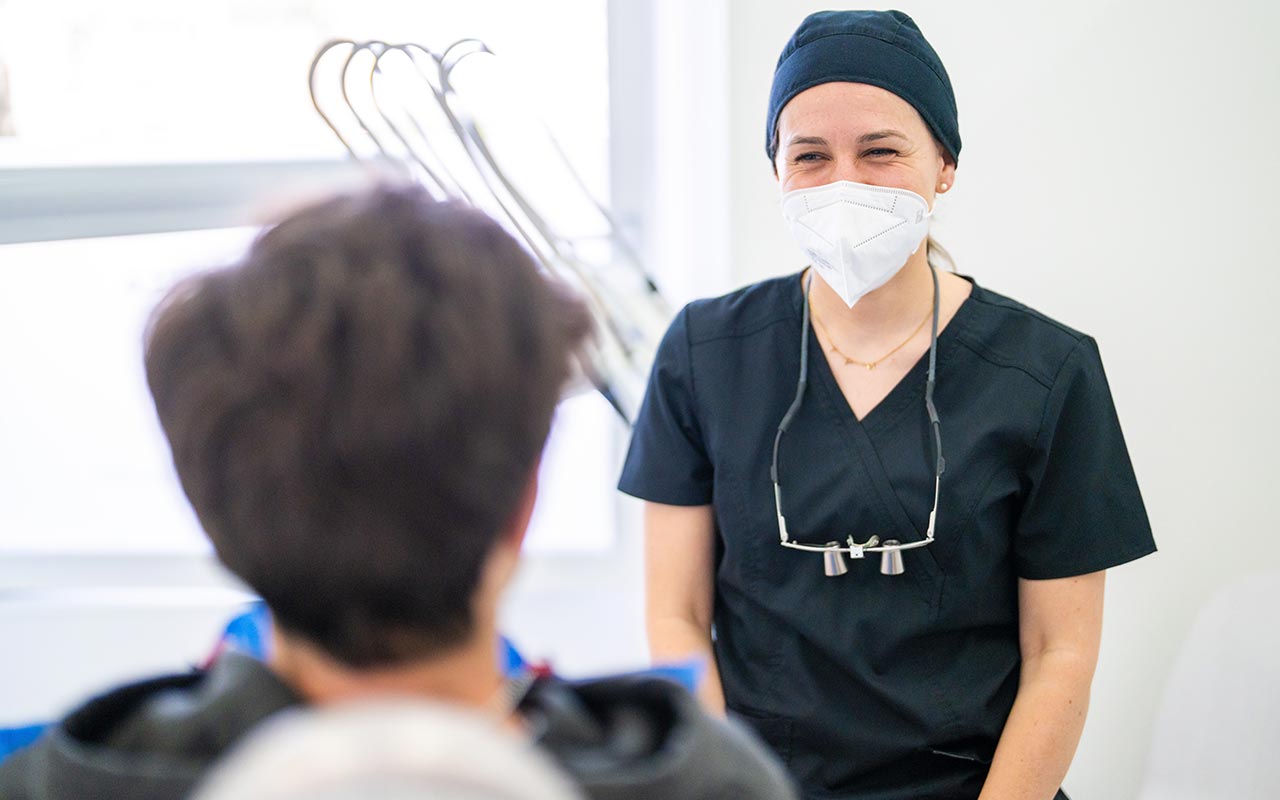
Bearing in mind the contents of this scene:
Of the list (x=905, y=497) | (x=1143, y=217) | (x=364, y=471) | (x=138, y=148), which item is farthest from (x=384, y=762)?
(x=138, y=148)

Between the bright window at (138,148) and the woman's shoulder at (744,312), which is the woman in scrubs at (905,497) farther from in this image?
the bright window at (138,148)

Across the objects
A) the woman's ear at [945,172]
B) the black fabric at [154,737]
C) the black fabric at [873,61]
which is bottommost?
the black fabric at [154,737]

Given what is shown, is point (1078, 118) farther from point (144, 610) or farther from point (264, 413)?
point (144, 610)

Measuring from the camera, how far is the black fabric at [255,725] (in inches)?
20.7

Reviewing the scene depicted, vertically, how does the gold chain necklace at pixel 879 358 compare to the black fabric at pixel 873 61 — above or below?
below

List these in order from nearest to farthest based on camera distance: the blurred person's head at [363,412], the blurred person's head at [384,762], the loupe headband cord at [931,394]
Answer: the blurred person's head at [384,762] < the blurred person's head at [363,412] < the loupe headband cord at [931,394]

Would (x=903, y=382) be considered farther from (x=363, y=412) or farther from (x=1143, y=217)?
(x=363, y=412)

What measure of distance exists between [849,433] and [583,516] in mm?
869

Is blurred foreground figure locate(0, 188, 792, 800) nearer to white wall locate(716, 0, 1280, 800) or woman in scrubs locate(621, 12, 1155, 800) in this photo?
woman in scrubs locate(621, 12, 1155, 800)

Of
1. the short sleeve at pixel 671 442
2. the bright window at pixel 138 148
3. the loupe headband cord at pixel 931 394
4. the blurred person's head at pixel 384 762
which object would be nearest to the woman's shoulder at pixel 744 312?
the short sleeve at pixel 671 442

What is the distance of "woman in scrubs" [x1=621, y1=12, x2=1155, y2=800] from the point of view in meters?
1.29

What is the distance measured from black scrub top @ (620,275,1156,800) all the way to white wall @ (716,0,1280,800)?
0.43m

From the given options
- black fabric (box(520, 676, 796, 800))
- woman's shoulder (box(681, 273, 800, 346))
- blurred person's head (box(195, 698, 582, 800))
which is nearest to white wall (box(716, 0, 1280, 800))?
woman's shoulder (box(681, 273, 800, 346))

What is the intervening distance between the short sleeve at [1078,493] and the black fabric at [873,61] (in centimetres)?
33
